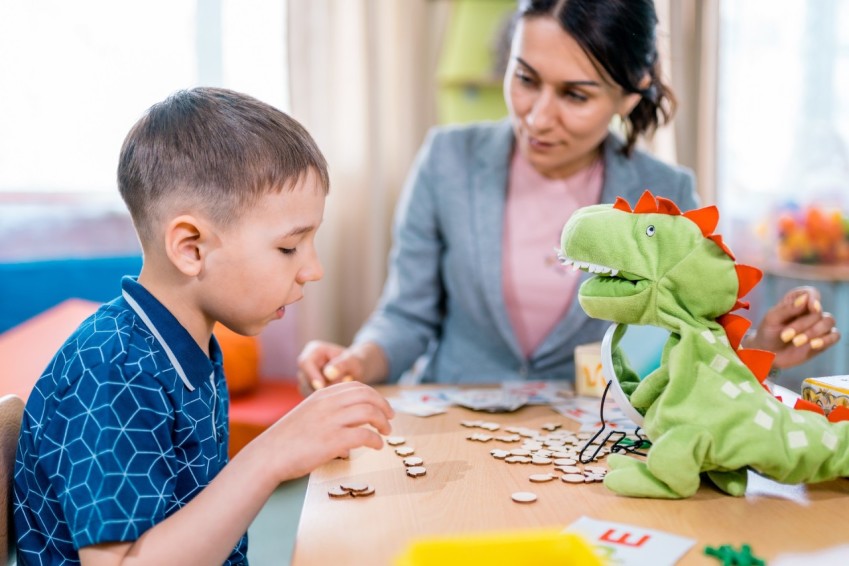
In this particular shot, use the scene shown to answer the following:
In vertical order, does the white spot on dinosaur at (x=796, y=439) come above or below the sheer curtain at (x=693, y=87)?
below

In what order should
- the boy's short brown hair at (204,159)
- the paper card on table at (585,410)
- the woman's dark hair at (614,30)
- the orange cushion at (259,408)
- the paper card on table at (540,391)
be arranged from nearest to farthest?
the boy's short brown hair at (204,159), the paper card on table at (585,410), the paper card on table at (540,391), the woman's dark hair at (614,30), the orange cushion at (259,408)

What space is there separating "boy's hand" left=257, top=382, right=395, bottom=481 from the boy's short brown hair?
241 mm

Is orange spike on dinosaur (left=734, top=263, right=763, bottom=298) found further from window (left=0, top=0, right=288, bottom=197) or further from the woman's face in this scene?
window (left=0, top=0, right=288, bottom=197)

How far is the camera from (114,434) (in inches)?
30.6

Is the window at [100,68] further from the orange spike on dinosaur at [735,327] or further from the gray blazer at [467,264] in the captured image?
the orange spike on dinosaur at [735,327]

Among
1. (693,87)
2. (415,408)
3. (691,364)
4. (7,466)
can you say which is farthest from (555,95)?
(693,87)

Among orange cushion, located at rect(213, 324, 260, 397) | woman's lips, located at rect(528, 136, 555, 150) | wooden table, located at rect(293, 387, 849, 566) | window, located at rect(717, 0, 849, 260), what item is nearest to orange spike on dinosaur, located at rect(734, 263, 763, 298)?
wooden table, located at rect(293, 387, 849, 566)

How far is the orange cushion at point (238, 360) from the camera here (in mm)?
2441

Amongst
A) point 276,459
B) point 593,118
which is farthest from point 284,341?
point 276,459

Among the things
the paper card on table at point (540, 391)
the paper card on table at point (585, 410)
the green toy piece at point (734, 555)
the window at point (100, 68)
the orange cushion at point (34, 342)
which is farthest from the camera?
the window at point (100, 68)

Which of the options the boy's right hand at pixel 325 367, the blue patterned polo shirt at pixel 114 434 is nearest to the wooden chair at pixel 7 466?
the blue patterned polo shirt at pixel 114 434

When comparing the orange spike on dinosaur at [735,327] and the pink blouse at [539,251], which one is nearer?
the orange spike on dinosaur at [735,327]

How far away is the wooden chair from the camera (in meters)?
0.89

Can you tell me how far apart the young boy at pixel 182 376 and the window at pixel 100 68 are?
1850 mm
